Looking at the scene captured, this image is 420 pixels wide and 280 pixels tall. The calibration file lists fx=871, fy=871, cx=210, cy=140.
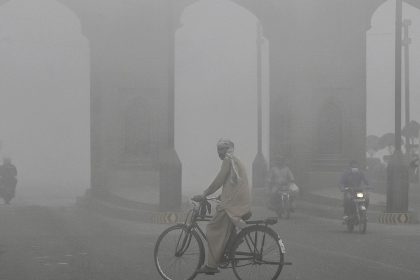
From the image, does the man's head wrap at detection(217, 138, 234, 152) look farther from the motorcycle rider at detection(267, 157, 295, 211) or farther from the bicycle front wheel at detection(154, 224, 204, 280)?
the motorcycle rider at detection(267, 157, 295, 211)

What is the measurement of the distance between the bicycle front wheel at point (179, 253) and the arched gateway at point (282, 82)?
14.8 m

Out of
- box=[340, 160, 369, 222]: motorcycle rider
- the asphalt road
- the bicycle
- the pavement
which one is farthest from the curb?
the bicycle

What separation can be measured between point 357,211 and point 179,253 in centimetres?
746

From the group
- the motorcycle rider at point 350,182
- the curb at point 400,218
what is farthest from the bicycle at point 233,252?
the curb at point 400,218

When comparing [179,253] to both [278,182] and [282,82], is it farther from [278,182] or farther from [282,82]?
[282,82]

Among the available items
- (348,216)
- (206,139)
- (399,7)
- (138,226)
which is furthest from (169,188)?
(206,139)

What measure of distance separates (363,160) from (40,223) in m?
10.1

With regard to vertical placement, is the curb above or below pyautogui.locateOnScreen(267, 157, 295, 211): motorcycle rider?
below

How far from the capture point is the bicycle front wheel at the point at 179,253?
8.41 m

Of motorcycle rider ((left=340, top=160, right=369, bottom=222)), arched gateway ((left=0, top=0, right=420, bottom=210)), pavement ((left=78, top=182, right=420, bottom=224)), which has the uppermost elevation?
arched gateway ((left=0, top=0, right=420, bottom=210))

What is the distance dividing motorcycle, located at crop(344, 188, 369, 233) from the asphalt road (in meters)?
0.23

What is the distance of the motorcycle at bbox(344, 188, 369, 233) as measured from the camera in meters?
15.2

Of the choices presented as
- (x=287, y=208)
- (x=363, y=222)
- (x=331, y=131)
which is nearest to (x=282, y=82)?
(x=331, y=131)

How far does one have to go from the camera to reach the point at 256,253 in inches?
321
